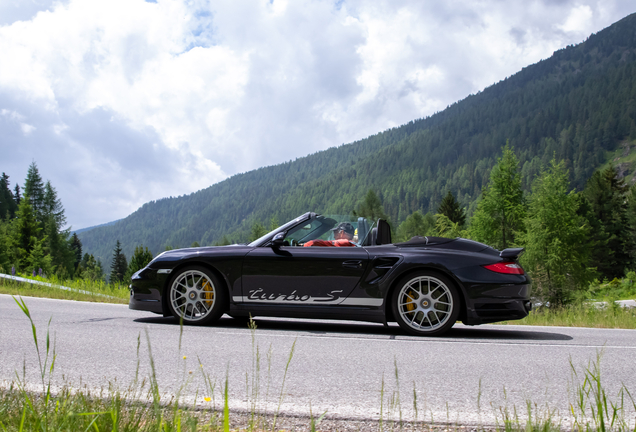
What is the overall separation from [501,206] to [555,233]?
16.2ft

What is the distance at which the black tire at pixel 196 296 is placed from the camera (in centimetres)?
611

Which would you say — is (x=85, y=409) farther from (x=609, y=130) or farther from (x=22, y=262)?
(x=609, y=130)

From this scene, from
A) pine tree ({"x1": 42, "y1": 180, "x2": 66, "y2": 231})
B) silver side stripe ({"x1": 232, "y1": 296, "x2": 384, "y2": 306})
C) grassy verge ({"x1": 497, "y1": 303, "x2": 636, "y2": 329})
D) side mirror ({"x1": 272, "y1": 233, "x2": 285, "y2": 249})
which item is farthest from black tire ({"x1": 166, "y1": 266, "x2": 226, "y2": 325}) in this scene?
pine tree ({"x1": 42, "y1": 180, "x2": 66, "y2": 231})

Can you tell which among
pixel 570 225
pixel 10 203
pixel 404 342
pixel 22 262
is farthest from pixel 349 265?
pixel 10 203

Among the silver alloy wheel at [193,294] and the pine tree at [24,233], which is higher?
the pine tree at [24,233]

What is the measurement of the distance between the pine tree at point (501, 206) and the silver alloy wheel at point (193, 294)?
3526 centimetres

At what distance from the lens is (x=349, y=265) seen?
5836 millimetres

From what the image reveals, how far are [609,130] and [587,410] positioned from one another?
196m

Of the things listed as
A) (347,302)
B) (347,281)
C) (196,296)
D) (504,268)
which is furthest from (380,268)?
(196,296)

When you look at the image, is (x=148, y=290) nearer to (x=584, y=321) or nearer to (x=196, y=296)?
(x=196, y=296)

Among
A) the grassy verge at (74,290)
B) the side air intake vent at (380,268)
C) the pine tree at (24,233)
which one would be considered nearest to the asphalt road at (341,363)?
the side air intake vent at (380,268)

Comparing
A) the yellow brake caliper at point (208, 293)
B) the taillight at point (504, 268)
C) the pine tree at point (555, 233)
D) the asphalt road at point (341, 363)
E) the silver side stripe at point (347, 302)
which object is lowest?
the asphalt road at point (341, 363)

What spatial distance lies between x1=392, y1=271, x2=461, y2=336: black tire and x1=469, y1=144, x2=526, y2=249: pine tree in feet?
114

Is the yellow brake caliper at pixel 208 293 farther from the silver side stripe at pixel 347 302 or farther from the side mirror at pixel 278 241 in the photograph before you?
the side mirror at pixel 278 241
